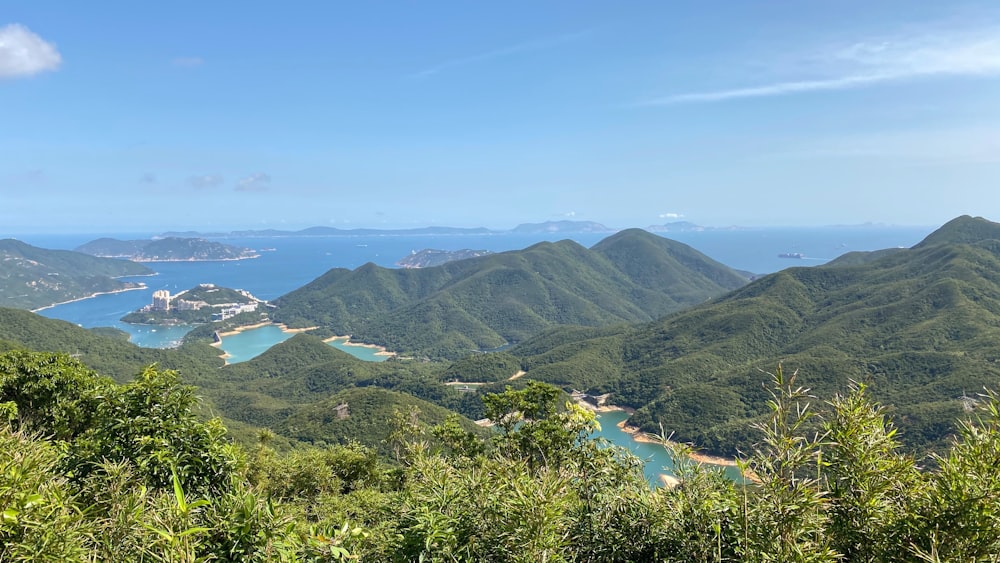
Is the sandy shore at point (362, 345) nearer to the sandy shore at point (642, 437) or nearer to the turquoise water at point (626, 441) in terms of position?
the turquoise water at point (626, 441)

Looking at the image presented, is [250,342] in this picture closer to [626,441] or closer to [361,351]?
[361,351]

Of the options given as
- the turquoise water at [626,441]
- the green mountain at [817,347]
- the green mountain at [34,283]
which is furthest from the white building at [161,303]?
the turquoise water at [626,441]

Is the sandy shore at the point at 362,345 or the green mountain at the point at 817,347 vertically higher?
the green mountain at the point at 817,347

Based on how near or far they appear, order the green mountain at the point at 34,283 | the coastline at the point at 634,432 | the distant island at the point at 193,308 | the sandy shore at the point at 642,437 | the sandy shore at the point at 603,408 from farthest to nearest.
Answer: the green mountain at the point at 34,283 < the distant island at the point at 193,308 < the sandy shore at the point at 603,408 < the sandy shore at the point at 642,437 < the coastline at the point at 634,432

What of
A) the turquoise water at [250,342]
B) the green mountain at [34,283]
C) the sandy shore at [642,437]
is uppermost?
the green mountain at [34,283]

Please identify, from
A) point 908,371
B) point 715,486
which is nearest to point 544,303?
point 908,371
